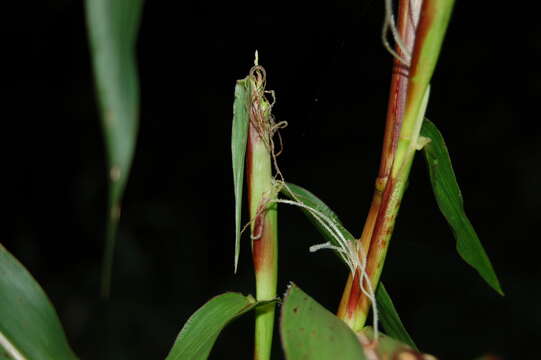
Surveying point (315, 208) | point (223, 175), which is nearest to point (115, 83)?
point (315, 208)

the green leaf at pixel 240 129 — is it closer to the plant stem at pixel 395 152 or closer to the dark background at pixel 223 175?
the plant stem at pixel 395 152

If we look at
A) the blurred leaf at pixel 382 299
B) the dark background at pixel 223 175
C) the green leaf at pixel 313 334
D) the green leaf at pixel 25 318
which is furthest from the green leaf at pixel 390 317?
the dark background at pixel 223 175

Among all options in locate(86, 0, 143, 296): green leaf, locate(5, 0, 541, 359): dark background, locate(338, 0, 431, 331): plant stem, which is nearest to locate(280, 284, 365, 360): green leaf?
locate(338, 0, 431, 331): plant stem

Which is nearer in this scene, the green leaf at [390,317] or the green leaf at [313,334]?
the green leaf at [313,334]

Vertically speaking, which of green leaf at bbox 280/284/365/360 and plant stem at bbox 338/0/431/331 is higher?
plant stem at bbox 338/0/431/331

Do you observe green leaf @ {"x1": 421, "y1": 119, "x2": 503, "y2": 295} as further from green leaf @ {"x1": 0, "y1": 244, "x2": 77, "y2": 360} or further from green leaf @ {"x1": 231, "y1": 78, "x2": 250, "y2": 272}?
green leaf @ {"x1": 0, "y1": 244, "x2": 77, "y2": 360}

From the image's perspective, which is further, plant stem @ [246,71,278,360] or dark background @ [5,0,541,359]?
dark background @ [5,0,541,359]

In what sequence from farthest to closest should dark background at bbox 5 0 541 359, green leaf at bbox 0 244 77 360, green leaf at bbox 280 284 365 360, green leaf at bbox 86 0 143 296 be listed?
dark background at bbox 5 0 541 359, green leaf at bbox 0 244 77 360, green leaf at bbox 280 284 365 360, green leaf at bbox 86 0 143 296
